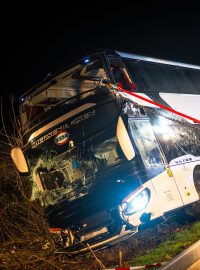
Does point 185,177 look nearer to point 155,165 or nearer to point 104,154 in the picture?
point 155,165

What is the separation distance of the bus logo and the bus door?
1372 millimetres

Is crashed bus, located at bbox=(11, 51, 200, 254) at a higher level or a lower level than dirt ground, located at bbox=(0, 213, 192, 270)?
higher

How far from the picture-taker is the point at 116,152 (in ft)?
21.6

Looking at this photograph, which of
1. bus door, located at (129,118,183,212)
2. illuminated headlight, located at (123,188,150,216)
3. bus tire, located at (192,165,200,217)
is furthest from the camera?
bus tire, located at (192,165,200,217)

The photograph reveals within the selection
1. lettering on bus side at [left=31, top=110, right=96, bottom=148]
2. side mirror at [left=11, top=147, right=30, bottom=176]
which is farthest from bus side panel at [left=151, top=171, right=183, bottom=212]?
side mirror at [left=11, top=147, right=30, bottom=176]

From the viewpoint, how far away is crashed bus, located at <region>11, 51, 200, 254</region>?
6.29m

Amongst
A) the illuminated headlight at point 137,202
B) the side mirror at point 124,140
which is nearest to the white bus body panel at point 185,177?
the illuminated headlight at point 137,202

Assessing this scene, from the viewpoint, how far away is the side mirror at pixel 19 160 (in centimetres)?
722

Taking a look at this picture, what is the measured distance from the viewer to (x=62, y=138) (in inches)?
275

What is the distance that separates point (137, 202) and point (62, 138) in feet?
6.67

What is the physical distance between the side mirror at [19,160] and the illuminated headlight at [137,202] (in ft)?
8.03

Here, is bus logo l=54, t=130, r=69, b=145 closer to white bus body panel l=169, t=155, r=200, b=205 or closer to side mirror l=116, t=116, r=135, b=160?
side mirror l=116, t=116, r=135, b=160

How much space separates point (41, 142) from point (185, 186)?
3.28 m

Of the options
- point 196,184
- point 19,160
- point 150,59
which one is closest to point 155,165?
point 196,184
